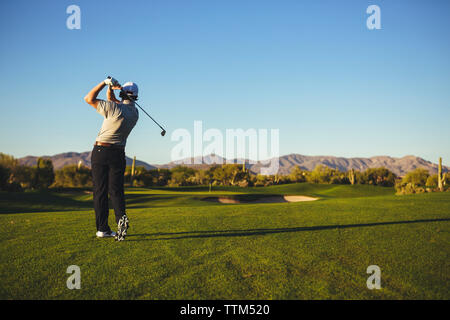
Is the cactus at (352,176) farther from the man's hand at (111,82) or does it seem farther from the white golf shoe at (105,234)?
the man's hand at (111,82)

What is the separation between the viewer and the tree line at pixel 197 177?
3856 centimetres

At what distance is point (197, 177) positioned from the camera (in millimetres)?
49781

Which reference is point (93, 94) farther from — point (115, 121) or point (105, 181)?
point (105, 181)

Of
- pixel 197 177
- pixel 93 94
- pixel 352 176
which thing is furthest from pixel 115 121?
pixel 352 176

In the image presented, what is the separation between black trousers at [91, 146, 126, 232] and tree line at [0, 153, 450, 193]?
36065 millimetres

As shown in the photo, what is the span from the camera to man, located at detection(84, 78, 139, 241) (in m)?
5.35

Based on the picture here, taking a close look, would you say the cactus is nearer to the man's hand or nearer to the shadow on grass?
the shadow on grass

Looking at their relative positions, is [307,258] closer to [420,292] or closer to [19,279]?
[420,292]

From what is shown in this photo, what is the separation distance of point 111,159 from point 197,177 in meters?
44.5

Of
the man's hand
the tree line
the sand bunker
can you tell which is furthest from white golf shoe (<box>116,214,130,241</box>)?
the tree line

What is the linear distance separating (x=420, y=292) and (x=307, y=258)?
1418mm
